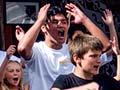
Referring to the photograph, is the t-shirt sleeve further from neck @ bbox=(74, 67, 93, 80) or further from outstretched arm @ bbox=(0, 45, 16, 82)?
outstretched arm @ bbox=(0, 45, 16, 82)

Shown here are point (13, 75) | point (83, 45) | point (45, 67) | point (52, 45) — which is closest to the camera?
point (83, 45)

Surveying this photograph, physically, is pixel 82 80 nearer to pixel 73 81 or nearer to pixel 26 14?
pixel 73 81

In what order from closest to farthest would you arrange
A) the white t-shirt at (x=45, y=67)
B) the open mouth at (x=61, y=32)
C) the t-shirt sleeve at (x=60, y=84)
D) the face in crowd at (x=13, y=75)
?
the t-shirt sleeve at (x=60, y=84) → the white t-shirt at (x=45, y=67) → the open mouth at (x=61, y=32) → the face in crowd at (x=13, y=75)

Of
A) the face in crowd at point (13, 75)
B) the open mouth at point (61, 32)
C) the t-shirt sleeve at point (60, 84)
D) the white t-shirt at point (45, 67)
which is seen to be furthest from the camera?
the face in crowd at point (13, 75)

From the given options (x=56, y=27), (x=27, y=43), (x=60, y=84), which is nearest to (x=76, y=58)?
(x=60, y=84)

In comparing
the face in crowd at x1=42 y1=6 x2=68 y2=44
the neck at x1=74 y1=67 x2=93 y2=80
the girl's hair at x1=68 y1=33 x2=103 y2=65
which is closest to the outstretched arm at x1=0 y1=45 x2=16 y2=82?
the face in crowd at x1=42 y1=6 x2=68 y2=44

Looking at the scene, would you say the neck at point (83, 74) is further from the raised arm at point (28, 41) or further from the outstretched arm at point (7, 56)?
the outstretched arm at point (7, 56)

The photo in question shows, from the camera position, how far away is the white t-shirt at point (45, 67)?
4.25m

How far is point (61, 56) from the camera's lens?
4355 mm

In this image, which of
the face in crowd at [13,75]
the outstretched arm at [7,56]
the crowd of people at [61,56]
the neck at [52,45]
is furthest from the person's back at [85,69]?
the face in crowd at [13,75]

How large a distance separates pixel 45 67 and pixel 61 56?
18cm

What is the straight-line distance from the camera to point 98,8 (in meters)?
6.84

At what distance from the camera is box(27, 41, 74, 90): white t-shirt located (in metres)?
4.25

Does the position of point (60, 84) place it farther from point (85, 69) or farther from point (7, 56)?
point (7, 56)
